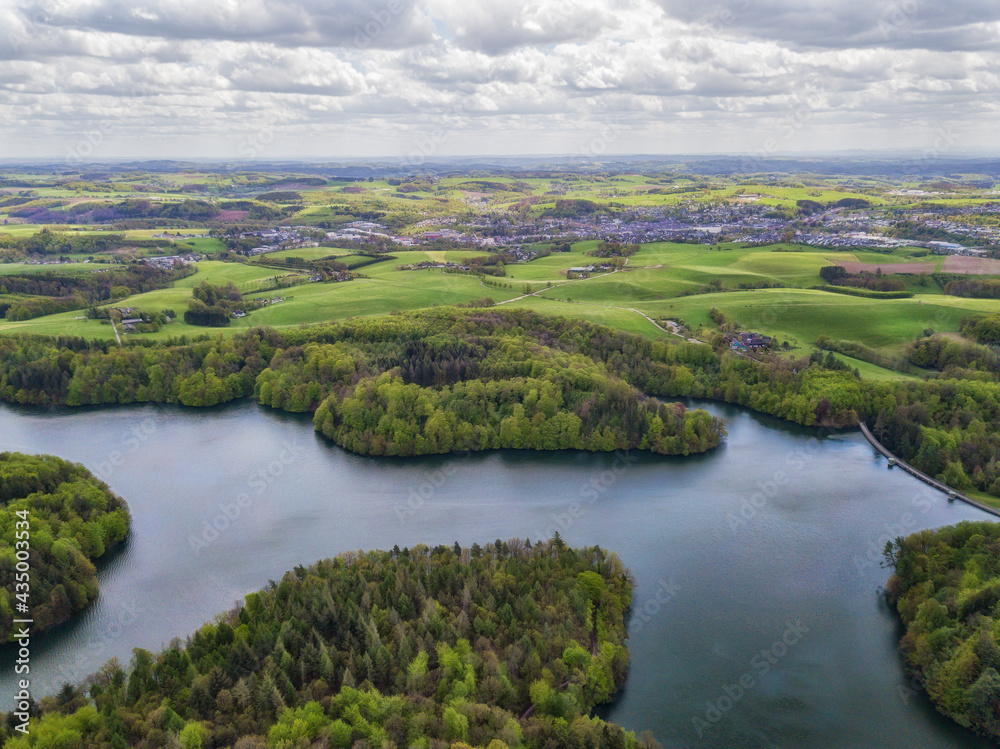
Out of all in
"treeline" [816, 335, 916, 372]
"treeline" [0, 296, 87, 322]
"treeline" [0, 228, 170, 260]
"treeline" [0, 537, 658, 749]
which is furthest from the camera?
"treeline" [0, 228, 170, 260]

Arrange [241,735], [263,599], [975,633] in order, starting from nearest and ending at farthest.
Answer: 1. [241,735]
2. [975,633]
3. [263,599]

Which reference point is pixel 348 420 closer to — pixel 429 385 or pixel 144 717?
pixel 429 385

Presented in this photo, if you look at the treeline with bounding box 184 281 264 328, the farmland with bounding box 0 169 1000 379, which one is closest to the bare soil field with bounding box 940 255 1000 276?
the farmland with bounding box 0 169 1000 379

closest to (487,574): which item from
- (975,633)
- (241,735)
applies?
(241,735)

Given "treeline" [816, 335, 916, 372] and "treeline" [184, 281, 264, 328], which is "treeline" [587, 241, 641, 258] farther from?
"treeline" [184, 281, 264, 328]

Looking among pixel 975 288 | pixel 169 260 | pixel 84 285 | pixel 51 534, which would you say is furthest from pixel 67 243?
pixel 975 288

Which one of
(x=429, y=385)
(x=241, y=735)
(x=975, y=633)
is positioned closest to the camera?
(x=241, y=735)
